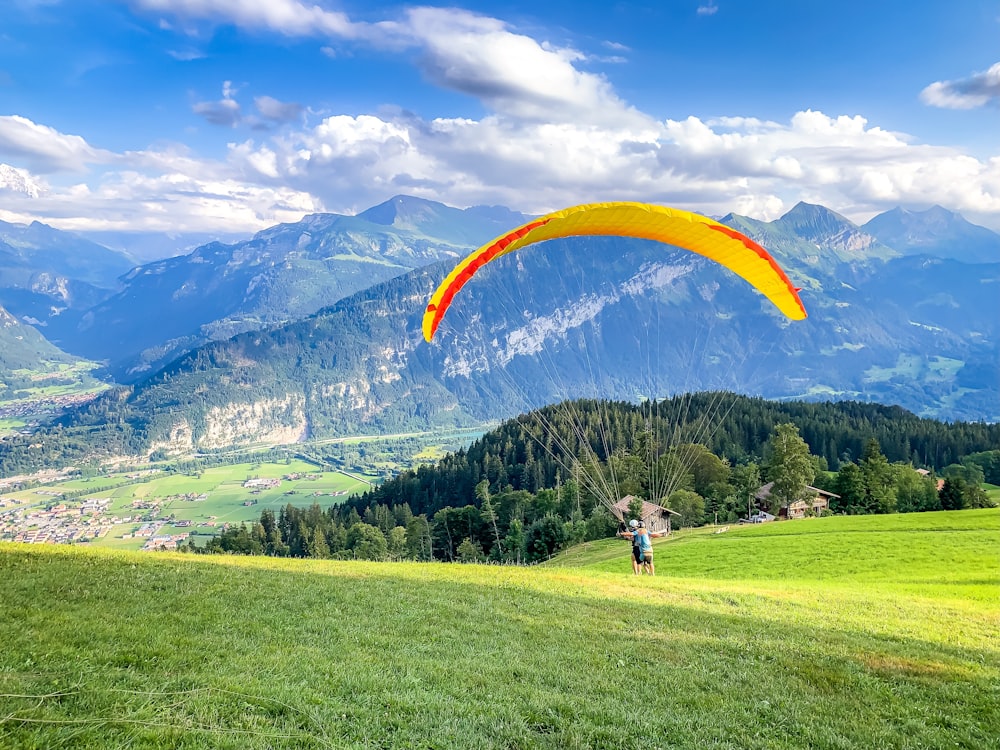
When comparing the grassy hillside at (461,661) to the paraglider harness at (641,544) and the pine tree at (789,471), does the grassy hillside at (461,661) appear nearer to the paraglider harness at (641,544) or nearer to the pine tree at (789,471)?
the paraglider harness at (641,544)

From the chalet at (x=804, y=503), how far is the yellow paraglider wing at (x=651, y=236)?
50.0 metres

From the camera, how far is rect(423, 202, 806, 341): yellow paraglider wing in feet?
61.5

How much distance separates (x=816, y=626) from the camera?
13.0m

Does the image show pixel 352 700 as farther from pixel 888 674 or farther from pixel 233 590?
pixel 888 674

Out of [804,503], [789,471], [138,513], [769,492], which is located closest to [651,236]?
[789,471]

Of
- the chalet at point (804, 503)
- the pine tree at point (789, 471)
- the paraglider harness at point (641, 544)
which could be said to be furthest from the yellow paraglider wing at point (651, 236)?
the chalet at point (804, 503)

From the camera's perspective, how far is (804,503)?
209 feet

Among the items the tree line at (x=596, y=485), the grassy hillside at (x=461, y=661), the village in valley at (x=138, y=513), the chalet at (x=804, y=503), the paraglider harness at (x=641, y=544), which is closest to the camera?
the grassy hillside at (x=461, y=661)

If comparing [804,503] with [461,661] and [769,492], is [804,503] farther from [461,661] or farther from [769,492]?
[461,661]

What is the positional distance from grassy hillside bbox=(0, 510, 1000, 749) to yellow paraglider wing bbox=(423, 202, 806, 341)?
8.45 m

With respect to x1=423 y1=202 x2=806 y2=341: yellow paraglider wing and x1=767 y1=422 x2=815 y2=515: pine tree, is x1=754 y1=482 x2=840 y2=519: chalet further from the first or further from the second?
x1=423 y1=202 x2=806 y2=341: yellow paraglider wing

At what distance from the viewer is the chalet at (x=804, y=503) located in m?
63.0

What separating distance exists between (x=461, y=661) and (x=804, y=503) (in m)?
63.6

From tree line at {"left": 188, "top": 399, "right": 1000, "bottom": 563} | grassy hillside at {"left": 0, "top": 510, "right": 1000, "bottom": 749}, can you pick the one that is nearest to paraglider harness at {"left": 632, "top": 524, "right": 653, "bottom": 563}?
grassy hillside at {"left": 0, "top": 510, "right": 1000, "bottom": 749}
